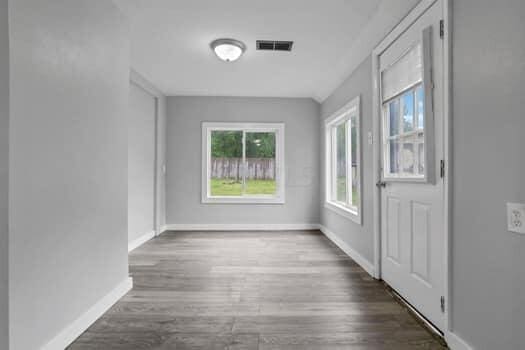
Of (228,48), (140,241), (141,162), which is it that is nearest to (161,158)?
(141,162)

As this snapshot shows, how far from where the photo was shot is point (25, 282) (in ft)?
4.80

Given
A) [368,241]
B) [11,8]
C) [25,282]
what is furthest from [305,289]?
[11,8]

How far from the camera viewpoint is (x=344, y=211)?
394 centimetres

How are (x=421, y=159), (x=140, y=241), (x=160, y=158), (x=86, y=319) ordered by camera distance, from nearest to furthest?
(x=86, y=319)
(x=421, y=159)
(x=140, y=241)
(x=160, y=158)

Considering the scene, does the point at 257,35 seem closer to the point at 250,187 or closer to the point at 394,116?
the point at 394,116

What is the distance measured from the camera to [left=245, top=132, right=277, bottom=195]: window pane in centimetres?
549

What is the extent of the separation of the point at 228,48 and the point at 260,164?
2666 mm

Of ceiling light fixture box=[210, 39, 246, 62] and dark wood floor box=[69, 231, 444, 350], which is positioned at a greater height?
ceiling light fixture box=[210, 39, 246, 62]

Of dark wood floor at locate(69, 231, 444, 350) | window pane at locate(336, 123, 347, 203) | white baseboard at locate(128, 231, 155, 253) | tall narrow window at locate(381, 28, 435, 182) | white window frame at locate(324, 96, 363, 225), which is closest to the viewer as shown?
dark wood floor at locate(69, 231, 444, 350)
